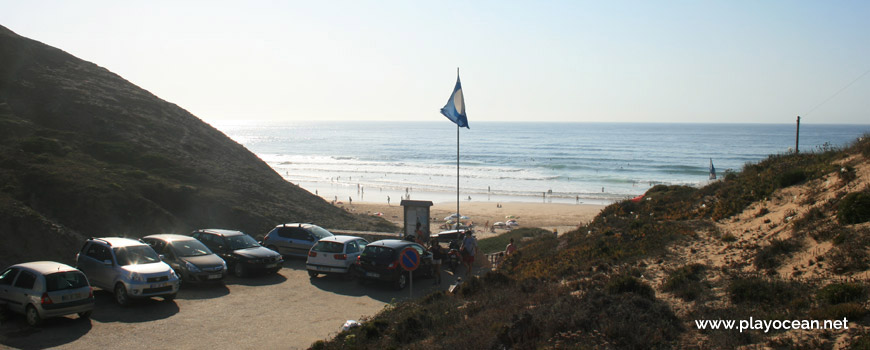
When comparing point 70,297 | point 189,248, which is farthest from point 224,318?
point 189,248

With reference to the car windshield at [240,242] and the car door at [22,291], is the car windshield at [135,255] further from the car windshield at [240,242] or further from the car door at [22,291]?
the car windshield at [240,242]

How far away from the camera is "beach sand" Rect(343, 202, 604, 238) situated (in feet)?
133

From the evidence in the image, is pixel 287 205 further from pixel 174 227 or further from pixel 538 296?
pixel 538 296

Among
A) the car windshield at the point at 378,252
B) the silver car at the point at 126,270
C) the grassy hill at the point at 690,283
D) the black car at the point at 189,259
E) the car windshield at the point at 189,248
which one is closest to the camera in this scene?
the grassy hill at the point at 690,283

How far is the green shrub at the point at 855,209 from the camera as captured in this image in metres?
10.7

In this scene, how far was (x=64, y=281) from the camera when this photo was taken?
1116 cm

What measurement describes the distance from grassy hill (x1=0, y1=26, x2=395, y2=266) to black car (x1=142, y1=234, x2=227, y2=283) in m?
3.51

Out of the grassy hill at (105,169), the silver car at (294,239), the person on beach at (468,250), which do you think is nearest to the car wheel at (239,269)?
the silver car at (294,239)

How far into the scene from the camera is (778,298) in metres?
8.62

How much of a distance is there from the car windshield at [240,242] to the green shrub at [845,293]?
585 inches

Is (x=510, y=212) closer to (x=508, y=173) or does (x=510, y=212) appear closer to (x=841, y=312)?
(x=508, y=173)

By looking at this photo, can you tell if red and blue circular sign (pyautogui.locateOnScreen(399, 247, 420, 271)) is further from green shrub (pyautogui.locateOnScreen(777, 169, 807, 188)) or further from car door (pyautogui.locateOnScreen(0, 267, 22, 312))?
green shrub (pyautogui.locateOnScreen(777, 169, 807, 188))

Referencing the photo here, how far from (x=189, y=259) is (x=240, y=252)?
1675 mm

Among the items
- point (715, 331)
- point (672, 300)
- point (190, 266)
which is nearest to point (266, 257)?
point (190, 266)
